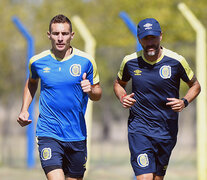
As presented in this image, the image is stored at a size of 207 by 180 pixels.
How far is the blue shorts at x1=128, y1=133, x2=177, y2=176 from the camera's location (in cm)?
680

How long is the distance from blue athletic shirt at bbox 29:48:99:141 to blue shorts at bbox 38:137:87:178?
0.07 m

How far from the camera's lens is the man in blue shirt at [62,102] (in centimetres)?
646

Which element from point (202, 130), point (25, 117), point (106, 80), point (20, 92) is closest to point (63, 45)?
point (25, 117)

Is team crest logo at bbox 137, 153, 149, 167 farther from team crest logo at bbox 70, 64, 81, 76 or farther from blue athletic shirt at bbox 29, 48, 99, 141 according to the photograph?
team crest logo at bbox 70, 64, 81, 76

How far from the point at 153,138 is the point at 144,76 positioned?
0.70 metres

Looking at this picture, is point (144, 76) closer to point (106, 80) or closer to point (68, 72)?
point (68, 72)

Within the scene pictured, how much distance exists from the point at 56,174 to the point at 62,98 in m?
0.81

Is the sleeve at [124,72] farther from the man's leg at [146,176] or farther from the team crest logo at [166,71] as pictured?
the man's leg at [146,176]

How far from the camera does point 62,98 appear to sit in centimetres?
647

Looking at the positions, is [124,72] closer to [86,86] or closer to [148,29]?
[148,29]

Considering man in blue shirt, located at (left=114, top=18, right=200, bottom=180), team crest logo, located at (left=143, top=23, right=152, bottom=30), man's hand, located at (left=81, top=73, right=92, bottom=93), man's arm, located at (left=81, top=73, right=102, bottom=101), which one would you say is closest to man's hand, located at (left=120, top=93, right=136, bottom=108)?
man in blue shirt, located at (left=114, top=18, right=200, bottom=180)

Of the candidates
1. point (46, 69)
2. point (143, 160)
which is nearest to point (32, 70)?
point (46, 69)

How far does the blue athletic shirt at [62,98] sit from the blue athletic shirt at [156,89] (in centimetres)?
64

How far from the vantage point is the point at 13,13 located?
2653cm
